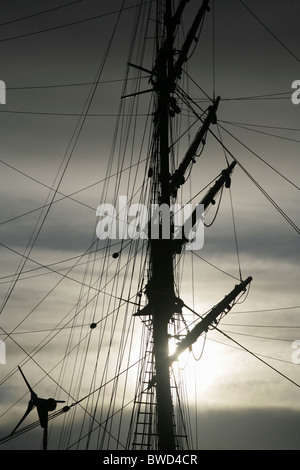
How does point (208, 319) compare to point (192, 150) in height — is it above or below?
below

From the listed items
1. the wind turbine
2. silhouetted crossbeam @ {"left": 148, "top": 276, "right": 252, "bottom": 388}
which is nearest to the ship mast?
silhouetted crossbeam @ {"left": 148, "top": 276, "right": 252, "bottom": 388}

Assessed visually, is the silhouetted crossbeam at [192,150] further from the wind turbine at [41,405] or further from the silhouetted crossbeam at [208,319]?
the wind turbine at [41,405]

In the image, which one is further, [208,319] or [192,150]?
[192,150]

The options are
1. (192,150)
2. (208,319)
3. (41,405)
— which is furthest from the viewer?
(192,150)

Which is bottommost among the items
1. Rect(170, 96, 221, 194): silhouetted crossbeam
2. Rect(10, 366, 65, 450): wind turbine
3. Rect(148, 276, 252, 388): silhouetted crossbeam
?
Rect(10, 366, 65, 450): wind turbine

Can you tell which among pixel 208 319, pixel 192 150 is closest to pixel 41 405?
pixel 208 319

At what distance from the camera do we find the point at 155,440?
2316cm

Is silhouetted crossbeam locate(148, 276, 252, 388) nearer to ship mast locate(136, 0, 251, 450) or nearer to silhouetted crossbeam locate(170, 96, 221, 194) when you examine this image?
ship mast locate(136, 0, 251, 450)

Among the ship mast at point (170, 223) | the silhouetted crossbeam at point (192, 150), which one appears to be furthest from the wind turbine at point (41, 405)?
the silhouetted crossbeam at point (192, 150)

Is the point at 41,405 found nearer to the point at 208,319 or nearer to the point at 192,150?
the point at 208,319

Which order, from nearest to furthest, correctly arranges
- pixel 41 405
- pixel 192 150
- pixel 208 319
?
pixel 41 405 → pixel 208 319 → pixel 192 150

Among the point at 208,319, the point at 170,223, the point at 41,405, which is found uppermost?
the point at 170,223

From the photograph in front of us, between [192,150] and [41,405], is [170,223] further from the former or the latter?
[41,405]
